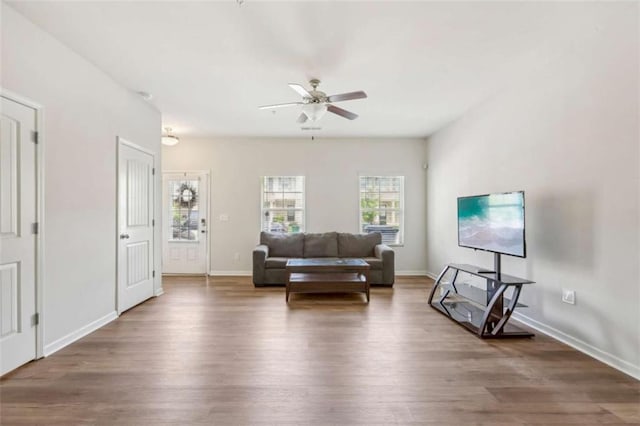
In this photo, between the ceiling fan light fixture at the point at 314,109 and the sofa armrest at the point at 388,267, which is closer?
the ceiling fan light fixture at the point at 314,109

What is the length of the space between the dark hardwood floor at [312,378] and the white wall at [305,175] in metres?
2.65

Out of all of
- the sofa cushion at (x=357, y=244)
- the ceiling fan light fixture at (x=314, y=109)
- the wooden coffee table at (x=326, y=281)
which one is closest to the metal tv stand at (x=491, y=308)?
the wooden coffee table at (x=326, y=281)

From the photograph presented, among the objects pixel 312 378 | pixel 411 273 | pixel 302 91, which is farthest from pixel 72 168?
pixel 411 273

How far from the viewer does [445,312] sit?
3.60 m

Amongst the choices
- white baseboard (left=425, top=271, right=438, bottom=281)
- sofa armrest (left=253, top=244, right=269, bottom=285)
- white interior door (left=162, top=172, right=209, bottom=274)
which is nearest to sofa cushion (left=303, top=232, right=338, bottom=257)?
sofa armrest (left=253, top=244, right=269, bottom=285)

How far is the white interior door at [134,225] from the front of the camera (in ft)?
11.9

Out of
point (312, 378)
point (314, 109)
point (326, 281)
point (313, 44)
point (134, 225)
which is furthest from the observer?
point (326, 281)

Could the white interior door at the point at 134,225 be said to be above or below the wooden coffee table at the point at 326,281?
above

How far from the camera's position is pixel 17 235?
2340 mm

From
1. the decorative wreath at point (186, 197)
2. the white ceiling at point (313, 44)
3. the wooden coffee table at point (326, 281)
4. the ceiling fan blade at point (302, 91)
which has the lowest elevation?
the wooden coffee table at point (326, 281)

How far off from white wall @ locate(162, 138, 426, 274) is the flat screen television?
7.61 ft

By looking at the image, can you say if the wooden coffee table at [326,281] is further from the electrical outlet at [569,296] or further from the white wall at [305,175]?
the electrical outlet at [569,296]

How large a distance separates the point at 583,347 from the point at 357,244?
11.3 ft

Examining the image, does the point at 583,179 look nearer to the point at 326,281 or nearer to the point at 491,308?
the point at 491,308
